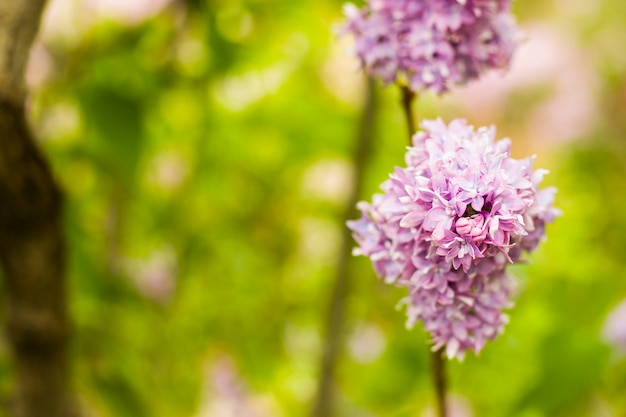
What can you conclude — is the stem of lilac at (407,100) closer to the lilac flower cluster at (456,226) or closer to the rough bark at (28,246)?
the lilac flower cluster at (456,226)

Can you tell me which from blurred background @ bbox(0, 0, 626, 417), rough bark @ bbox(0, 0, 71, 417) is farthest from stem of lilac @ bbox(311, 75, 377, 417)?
rough bark @ bbox(0, 0, 71, 417)

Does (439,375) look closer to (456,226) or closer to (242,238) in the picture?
(456,226)

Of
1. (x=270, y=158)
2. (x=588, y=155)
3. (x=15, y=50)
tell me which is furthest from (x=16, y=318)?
(x=588, y=155)

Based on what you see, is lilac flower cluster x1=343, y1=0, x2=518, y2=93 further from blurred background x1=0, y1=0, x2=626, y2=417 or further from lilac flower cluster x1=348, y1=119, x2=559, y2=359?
blurred background x1=0, y1=0, x2=626, y2=417

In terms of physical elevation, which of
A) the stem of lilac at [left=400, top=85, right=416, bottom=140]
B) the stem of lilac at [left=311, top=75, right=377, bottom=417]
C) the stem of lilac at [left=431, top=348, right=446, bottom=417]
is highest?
the stem of lilac at [left=311, top=75, right=377, bottom=417]

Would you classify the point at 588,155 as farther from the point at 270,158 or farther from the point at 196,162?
the point at 196,162
